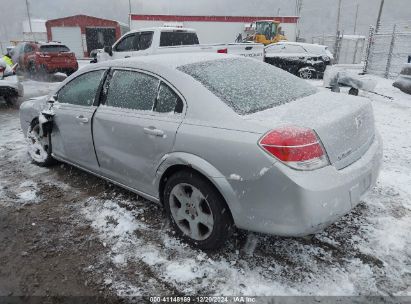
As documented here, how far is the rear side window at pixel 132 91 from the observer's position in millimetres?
3260

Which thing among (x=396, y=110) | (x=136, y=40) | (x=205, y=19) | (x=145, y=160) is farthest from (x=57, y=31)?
(x=145, y=160)

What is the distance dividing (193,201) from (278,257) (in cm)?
86

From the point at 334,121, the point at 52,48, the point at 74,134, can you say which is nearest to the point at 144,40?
the point at 52,48

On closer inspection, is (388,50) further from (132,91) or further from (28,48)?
(28,48)

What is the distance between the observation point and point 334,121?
105 inches

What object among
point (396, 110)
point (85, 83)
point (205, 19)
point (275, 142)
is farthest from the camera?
point (205, 19)

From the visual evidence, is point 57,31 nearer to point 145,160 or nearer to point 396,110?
point 396,110

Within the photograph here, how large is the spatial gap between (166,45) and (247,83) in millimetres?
8169

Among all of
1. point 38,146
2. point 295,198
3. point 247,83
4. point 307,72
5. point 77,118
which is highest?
point 247,83

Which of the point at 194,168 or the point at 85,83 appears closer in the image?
the point at 194,168

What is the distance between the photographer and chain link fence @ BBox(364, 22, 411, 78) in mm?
14211

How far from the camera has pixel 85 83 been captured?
4062 millimetres

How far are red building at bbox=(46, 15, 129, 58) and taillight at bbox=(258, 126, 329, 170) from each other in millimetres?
33378

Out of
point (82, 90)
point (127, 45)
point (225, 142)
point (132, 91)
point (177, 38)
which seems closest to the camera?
point (225, 142)
